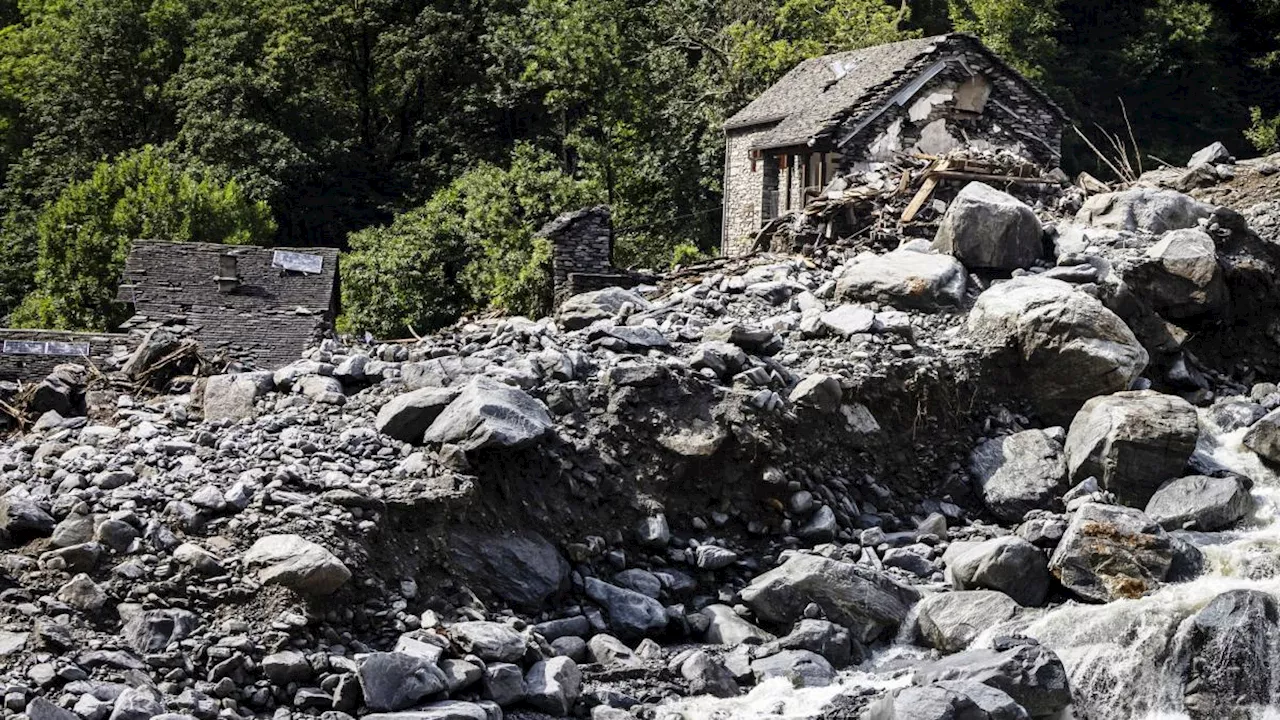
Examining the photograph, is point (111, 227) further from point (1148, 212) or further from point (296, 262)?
point (1148, 212)

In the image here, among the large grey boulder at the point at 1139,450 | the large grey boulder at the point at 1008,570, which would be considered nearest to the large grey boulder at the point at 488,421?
the large grey boulder at the point at 1008,570

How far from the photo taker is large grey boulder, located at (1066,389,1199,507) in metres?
18.2

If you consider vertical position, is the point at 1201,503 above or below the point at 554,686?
above

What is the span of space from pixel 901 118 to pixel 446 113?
18736 millimetres

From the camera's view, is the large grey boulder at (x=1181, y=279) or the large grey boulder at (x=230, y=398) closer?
the large grey boulder at (x=230, y=398)

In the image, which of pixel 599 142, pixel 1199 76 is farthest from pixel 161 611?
pixel 1199 76

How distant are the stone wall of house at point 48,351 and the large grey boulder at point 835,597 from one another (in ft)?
32.1

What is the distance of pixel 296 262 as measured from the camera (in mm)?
22641

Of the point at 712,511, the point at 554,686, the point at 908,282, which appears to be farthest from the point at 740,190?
the point at 554,686

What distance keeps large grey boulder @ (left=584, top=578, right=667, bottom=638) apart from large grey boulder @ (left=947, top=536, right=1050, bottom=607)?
3114 mm

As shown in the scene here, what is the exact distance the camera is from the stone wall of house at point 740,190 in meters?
30.9

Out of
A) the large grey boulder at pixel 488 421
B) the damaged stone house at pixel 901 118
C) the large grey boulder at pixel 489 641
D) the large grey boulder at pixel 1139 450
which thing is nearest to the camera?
the large grey boulder at pixel 489 641

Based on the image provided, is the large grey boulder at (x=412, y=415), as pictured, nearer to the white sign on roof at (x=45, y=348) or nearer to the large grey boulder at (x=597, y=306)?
the large grey boulder at (x=597, y=306)

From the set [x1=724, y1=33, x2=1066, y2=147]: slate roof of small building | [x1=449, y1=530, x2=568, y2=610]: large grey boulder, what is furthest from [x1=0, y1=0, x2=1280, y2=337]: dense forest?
[x1=449, y1=530, x2=568, y2=610]: large grey boulder
